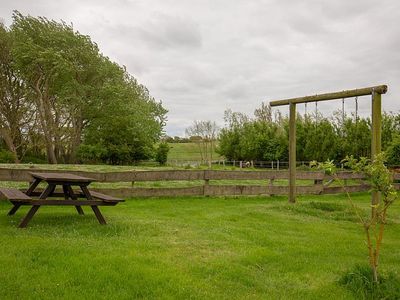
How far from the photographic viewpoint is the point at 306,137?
37094 mm

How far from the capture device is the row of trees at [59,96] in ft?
100

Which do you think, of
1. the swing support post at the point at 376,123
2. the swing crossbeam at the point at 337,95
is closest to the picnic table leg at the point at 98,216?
the swing support post at the point at 376,123

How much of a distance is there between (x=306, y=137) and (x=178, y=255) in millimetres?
33725

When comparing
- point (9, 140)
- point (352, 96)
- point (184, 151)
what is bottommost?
point (9, 140)

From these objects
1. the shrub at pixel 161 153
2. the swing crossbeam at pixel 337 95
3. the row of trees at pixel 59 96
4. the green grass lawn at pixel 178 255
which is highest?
the row of trees at pixel 59 96

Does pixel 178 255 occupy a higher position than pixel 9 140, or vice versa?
pixel 9 140

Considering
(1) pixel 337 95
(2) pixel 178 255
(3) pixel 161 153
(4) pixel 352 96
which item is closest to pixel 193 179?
(1) pixel 337 95

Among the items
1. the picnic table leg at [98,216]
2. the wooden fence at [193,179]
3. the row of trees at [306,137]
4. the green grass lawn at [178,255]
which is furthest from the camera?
the row of trees at [306,137]

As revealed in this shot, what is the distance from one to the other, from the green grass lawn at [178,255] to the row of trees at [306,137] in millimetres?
Answer: 18738

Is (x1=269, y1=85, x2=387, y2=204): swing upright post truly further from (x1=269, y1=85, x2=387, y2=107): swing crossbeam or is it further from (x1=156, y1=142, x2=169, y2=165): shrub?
(x1=156, y1=142, x2=169, y2=165): shrub

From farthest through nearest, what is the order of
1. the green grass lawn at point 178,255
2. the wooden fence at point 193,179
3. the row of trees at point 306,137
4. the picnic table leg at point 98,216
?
1. the row of trees at point 306,137
2. the wooden fence at point 193,179
3. the picnic table leg at point 98,216
4. the green grass lawn at point 178,255

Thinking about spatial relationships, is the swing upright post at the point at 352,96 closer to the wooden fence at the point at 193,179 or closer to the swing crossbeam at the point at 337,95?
the swing crossbeam at the point at 337,95

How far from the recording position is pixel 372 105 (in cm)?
Answer: 941

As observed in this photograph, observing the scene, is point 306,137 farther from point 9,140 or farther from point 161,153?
point 9,140
